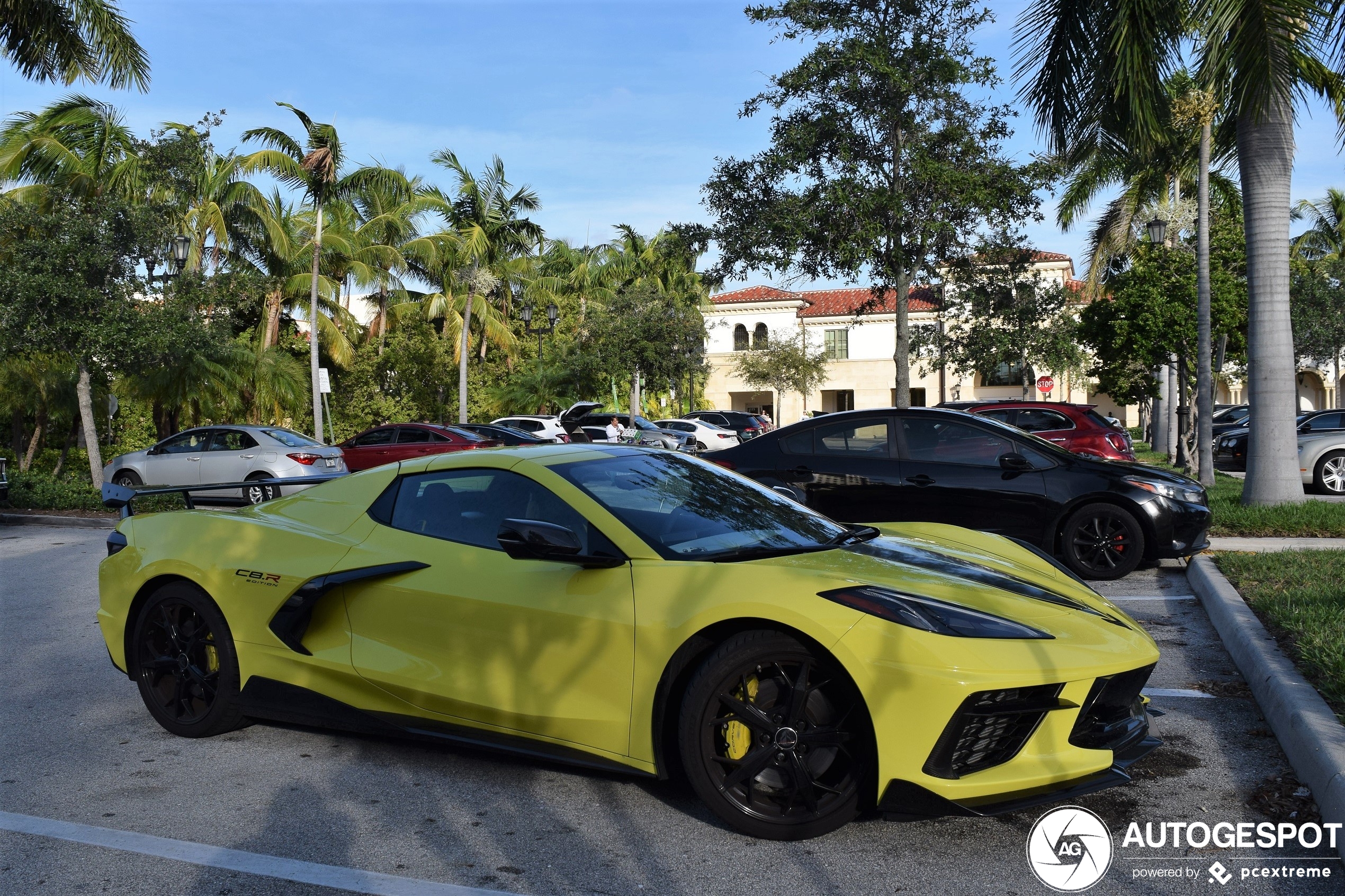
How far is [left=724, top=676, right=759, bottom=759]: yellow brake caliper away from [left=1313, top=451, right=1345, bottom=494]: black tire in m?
17.0

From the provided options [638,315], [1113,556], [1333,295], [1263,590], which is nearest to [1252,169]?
[1113,556]

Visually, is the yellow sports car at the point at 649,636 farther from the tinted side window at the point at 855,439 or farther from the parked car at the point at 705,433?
the parked car at the point at 705,433

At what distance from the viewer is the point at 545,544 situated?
3.74 meters

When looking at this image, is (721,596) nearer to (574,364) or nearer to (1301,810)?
(1301,810)

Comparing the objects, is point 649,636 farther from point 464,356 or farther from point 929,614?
point 464,356

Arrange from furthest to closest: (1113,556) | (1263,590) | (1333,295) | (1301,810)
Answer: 1. (1333,295)
2. (1113,556)
3. (1263,590)
4. (1301,810)

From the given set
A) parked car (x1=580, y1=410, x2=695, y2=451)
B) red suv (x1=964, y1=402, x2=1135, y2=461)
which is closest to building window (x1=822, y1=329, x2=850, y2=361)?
parked car (x1=580, y1=410, x2=695, y2=451)

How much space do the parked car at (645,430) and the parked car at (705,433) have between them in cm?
29

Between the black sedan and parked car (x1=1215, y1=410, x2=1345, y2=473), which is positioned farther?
parked car (x1=1215, y1=410, x2=1345, y2=473)

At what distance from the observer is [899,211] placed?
1744 cm

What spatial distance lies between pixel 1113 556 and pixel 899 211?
10094mm

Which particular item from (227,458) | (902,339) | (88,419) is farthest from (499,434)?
(902,339)

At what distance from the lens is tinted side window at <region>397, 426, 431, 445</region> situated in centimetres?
2317

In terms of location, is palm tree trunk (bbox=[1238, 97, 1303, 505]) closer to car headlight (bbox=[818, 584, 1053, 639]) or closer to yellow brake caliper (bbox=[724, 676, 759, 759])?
car headlight (bbox=[818, 584, 1053, 639])
